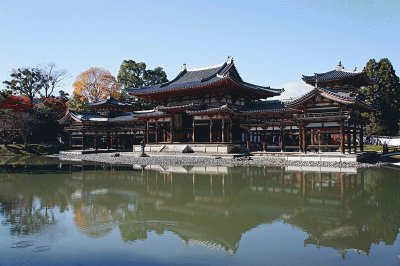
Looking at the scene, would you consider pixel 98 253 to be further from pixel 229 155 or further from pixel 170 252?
pixel 229 155

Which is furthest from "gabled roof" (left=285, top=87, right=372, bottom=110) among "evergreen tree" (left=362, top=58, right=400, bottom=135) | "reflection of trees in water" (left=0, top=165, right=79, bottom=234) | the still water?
"evergreen tree" (left=362, top=58, right=400, bottom=135)

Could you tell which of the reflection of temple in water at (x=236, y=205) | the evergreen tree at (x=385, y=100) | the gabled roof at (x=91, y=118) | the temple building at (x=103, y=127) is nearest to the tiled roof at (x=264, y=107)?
the reflection of temple in water at (x=236, y=205)

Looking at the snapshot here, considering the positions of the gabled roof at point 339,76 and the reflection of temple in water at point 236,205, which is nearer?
the reflection of temple in water at point 236,205

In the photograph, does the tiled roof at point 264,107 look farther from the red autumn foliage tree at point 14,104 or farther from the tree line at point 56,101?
the red autumn foliage tree at point 14,104

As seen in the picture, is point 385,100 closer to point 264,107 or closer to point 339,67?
point 339,67

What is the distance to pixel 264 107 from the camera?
117 feet

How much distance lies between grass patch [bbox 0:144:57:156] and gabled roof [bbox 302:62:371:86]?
115 feet

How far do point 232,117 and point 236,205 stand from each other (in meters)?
23.4

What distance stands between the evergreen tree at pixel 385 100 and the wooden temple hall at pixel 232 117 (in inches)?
314

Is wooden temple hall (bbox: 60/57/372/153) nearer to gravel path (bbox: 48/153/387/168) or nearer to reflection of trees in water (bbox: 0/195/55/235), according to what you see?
gravel path (bbox: 48/153/387/168)

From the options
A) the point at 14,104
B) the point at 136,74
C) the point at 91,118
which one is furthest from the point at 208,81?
the point at 136,74

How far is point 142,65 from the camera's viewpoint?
72.1m

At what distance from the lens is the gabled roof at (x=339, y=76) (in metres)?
32.4

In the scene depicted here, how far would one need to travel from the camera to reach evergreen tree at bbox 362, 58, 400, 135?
4791 centimetres
